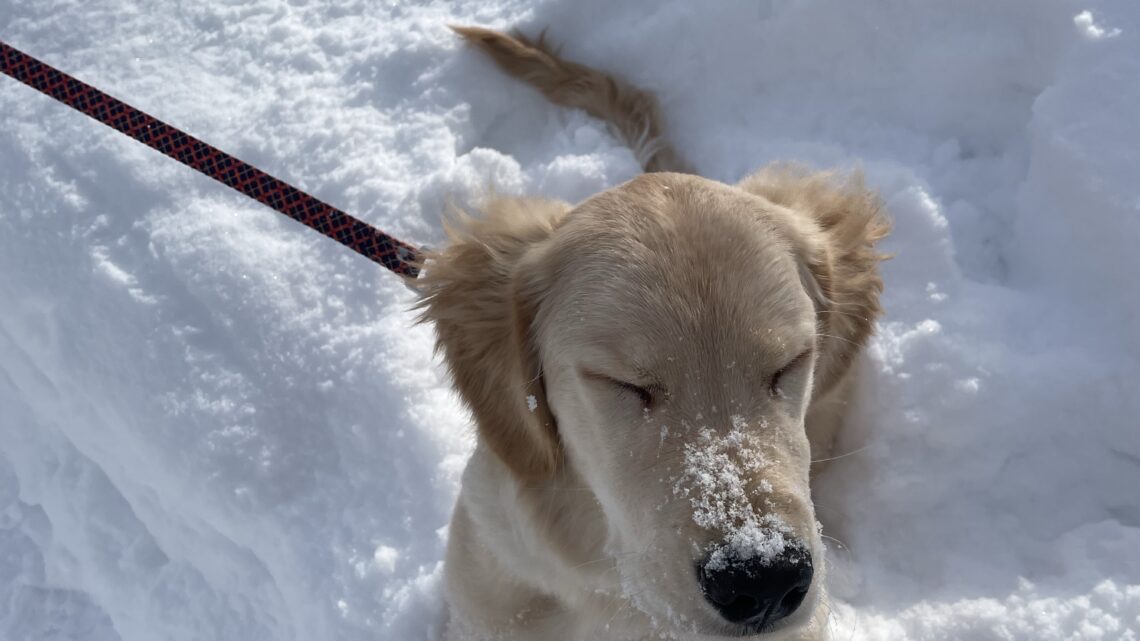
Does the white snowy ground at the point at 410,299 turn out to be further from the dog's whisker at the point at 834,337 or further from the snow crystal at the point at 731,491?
the snow crystal at the point at 731,491

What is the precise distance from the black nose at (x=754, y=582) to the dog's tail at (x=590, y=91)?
244 cm

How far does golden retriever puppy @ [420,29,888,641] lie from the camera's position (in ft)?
5.66

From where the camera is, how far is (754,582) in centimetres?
164

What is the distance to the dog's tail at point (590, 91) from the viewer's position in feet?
12.7

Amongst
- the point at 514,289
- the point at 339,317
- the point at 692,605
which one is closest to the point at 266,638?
the point at 339,317

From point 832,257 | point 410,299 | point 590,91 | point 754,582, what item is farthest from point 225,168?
point 754,582

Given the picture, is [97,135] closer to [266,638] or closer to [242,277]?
[242,277]

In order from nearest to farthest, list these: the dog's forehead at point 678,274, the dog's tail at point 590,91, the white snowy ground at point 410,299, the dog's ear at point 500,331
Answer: the dog's forehead at point 678,274 < the dog's ear at point 500,331 < the white snowy ground at point 410,299 < the dog's tail at point 590,91

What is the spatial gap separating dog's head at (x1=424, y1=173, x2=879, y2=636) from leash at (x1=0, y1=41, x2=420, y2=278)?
2.27ft

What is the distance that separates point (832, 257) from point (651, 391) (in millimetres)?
807

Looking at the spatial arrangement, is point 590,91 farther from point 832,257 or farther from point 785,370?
point 785,370

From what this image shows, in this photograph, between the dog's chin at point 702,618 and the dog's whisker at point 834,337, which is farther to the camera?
the dog's whisker at point 834,337

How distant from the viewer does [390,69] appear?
4188 millimetres

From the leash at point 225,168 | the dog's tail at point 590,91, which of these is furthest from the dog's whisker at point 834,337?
the dog's tail at point 590,91
